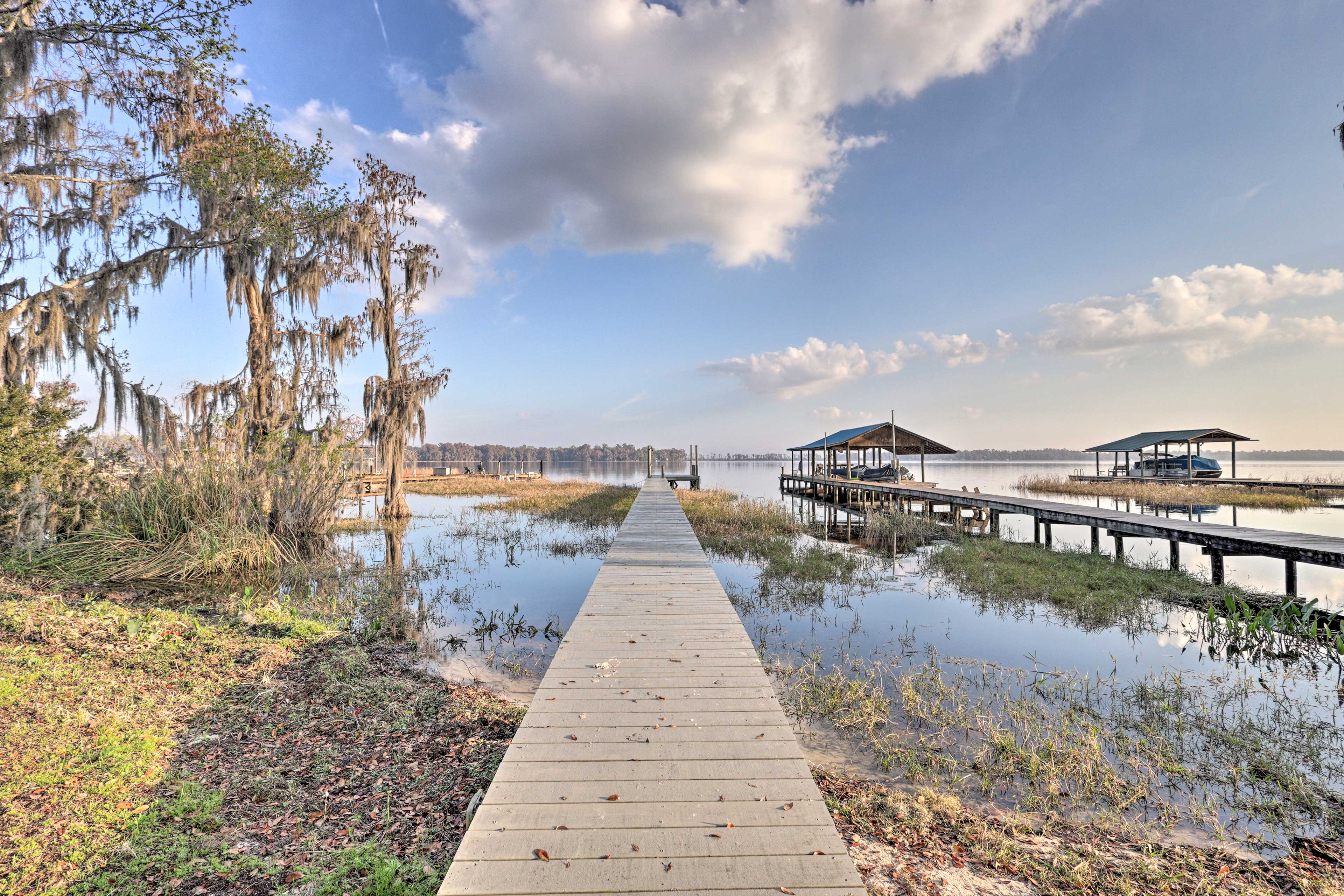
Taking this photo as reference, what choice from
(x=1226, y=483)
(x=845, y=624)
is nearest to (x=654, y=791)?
(x=845, y=624)

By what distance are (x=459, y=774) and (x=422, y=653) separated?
3.13 m

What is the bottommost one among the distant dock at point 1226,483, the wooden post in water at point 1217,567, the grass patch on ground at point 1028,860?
the grass patch on ground at point 1028,860

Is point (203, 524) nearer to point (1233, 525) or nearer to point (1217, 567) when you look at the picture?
point (1217, 567)

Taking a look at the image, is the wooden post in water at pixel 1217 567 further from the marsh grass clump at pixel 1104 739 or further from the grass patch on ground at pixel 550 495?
the grass patch on ground at pixel 550 495

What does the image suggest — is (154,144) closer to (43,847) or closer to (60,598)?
(60,598)

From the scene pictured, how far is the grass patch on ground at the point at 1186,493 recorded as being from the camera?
22.8 metres

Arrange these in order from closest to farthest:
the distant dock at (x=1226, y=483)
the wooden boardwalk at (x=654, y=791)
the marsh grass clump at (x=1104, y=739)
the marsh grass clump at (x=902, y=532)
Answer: the wooden boardwalk at (x=654, y=791), the marsh grass clump at (x=1104, y=739), the marsh grass clump at (x=902, y=532), the distant dock at (x=1226, y=483)

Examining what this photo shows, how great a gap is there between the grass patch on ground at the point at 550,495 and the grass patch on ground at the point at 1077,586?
9963 millimetres

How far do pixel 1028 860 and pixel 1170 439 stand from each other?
126 feet

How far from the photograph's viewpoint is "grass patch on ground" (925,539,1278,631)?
26.5ft

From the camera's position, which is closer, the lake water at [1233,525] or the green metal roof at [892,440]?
the lake water at [1233,525]

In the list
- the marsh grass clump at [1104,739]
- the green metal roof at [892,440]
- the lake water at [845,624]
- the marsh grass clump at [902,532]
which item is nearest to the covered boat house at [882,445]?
the green metal roof at [892,440]

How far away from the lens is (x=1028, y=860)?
2.78 metres

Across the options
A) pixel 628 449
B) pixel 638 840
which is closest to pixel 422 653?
pixel 638 840
